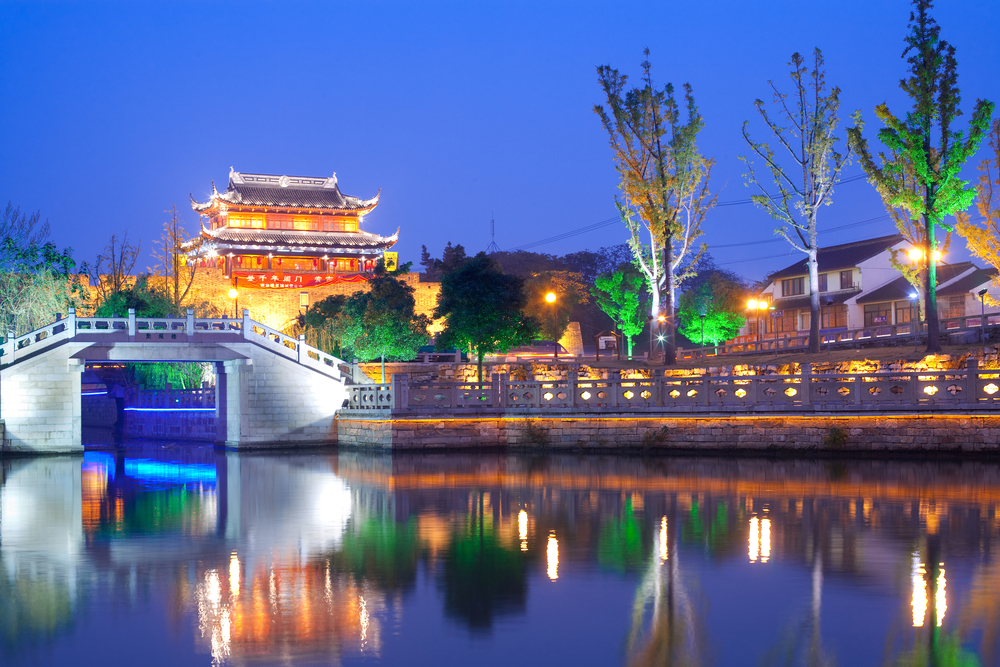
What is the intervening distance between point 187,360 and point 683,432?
14.3 m

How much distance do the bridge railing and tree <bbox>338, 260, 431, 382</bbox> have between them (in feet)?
26.8

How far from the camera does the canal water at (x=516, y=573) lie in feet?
23.6

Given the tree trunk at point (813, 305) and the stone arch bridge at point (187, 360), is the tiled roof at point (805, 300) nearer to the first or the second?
the tree trunk at point (813, 305)

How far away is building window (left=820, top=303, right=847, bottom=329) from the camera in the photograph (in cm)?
4988

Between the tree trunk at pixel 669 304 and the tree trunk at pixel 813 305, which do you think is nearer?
the tree trunk at pixel 813 305

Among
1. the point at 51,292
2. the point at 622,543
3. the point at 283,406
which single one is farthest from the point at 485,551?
the point at 51,292

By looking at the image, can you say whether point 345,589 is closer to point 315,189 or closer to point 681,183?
point 681,183

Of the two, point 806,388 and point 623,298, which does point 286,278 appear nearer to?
point 623,298

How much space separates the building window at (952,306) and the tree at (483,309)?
22607mm

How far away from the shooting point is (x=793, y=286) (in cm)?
5356

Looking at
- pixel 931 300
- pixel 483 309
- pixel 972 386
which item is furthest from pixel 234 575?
pixel 483 309

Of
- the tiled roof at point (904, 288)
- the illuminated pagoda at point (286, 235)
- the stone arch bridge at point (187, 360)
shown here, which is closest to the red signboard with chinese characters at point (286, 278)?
the illuminated pagoda at point (286, 235)

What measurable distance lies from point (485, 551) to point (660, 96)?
983 inches

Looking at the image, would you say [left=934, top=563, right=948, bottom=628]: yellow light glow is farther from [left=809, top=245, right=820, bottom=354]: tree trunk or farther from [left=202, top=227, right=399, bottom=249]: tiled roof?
[left=202, top=227, right=399, bottom=249]: tiled roof
